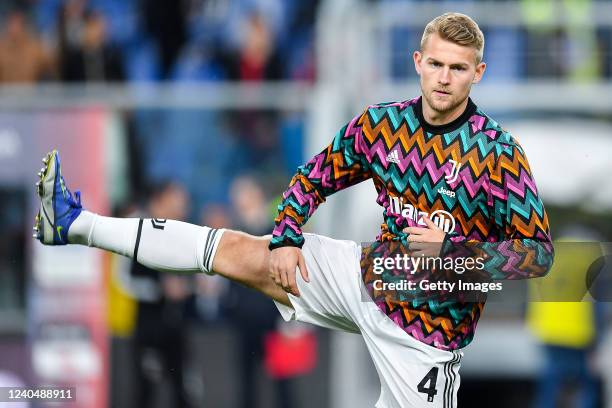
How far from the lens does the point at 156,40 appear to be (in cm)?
1190

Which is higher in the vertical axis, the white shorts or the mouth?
the mouth

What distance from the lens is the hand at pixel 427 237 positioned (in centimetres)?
508

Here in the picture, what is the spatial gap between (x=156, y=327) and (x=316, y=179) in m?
4.45

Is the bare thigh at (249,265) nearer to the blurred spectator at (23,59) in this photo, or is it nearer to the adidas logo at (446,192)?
the adidas logo at (446,192)

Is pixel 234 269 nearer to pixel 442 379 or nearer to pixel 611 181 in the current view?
pixel 442 379

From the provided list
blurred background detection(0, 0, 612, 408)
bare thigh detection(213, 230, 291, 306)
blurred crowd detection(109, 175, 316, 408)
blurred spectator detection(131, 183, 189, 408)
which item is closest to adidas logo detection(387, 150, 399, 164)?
bare thigh detection(213, 230, 291, 306)

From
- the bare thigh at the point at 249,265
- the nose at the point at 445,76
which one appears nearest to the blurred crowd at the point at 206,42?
the bare thigh at the point at 249,265

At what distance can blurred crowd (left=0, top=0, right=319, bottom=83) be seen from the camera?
11266 mm

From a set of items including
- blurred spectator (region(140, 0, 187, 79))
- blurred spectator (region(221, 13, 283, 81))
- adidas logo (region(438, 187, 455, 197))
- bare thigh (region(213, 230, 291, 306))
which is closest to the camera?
adidas logo (region(438, 187, 455, 197))

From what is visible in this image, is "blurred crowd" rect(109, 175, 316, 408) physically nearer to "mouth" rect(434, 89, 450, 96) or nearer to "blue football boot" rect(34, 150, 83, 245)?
"blue football boot" rect(34, 150, 83, 245)

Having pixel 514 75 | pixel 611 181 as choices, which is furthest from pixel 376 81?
pixel 611 181

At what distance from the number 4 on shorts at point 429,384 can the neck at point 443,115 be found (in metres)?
1.02

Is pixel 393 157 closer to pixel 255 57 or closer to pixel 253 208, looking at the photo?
pixel 253 208

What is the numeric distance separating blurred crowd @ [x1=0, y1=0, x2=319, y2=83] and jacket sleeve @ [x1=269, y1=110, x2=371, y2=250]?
19.3 ft
